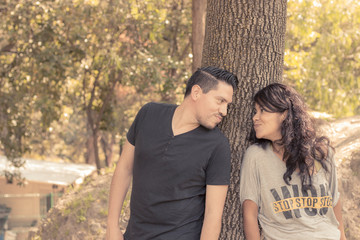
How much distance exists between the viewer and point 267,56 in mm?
3717

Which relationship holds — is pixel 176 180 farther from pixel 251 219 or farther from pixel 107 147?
pixel 107 147

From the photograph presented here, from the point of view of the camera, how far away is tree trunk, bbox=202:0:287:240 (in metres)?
3.60

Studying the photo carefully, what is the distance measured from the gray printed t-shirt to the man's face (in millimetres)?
457

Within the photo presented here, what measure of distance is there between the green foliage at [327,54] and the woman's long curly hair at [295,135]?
8915mm

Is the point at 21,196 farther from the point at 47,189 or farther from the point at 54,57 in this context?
the point at 54,57

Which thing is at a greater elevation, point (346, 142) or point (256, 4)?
point (256, 4)

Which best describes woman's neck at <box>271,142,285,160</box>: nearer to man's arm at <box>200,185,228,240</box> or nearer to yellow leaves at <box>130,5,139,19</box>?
man's arm at <box>200,185,228,240</box>

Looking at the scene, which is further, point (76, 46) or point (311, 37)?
point (311, 37)

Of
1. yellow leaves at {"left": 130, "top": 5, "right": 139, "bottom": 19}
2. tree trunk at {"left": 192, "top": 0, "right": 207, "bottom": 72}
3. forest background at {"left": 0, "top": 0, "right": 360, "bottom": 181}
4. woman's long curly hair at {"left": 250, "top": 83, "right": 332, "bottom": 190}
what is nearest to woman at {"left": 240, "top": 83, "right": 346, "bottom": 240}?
woman's long curly hair at {"left": 250, "top": 83, "right": 332, "bottom": 190}

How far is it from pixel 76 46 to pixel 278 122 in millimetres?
8971

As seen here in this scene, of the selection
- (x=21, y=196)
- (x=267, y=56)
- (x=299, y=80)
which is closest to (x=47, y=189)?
(x=21, y=196)

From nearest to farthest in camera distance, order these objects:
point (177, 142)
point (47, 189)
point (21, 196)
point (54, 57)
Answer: point (177, 142) → point (54, 57) → point (21, 196) → point (47, 189)

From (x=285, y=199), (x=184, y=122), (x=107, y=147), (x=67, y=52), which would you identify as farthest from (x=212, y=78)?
(x=107, y=147)

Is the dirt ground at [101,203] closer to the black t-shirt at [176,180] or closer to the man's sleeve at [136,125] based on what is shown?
the man's sleeve at [136,125]
